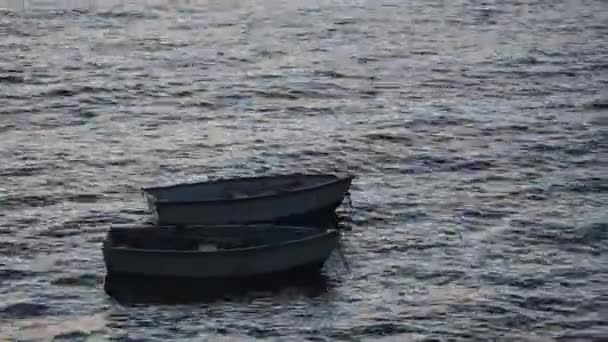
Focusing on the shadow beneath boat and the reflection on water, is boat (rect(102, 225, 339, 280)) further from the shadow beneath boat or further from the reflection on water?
the reflection on water

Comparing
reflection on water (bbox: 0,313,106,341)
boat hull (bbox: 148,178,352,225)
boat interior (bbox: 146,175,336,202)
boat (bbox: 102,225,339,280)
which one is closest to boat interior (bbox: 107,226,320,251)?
boat (bbox: 102,225,339,280)

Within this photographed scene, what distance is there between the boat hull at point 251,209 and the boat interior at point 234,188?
2.46 feet

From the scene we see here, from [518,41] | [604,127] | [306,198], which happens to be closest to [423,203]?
[306,198]

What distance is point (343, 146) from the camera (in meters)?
59.8

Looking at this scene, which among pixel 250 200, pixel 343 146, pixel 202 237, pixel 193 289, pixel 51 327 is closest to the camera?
pixel 51 327

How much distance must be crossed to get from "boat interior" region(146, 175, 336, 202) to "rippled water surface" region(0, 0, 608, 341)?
8.32 feet

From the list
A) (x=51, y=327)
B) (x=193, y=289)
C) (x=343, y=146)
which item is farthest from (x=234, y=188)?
(x=343, y=146)

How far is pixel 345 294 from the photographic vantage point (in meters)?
45.3

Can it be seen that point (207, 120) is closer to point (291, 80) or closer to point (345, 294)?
point (291, 80)

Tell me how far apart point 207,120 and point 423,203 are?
1471 centimetres

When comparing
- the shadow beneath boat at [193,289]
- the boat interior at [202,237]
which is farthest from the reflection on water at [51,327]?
the boat interior at [202,237]

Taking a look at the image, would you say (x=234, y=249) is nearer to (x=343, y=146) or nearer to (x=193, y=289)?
(x=193, y=289)

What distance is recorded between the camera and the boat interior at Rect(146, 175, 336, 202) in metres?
49.4

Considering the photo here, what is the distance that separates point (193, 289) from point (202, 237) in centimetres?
188
